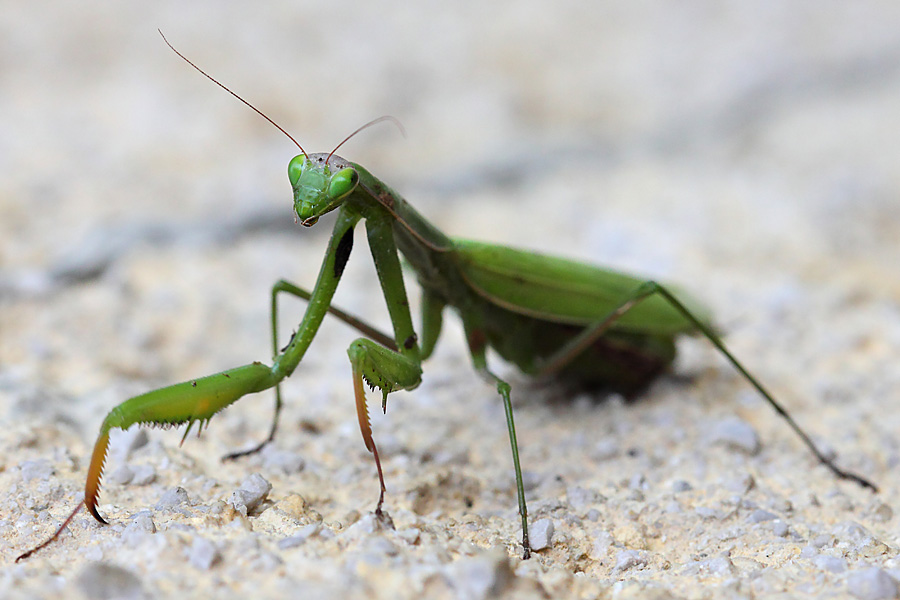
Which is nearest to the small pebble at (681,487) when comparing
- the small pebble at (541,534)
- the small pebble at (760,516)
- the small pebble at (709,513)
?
the small pebble at (709,513)

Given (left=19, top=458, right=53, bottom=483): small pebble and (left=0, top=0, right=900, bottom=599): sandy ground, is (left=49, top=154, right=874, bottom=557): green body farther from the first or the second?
(left=19, top=458, right=53, bottom=483): small pebble

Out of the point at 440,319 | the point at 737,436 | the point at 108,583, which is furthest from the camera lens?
the point at 440,319

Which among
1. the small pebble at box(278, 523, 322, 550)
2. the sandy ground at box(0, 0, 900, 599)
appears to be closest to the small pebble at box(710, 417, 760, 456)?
the sandy ground at box(0, 0, 900, 599)

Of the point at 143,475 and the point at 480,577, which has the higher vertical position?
the point at 143,475

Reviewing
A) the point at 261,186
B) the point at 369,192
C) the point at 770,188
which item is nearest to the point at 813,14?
the point at 770,188

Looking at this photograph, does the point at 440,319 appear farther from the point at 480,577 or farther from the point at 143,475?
the point at 480,577

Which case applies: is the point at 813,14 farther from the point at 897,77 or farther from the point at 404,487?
the point at 404,487

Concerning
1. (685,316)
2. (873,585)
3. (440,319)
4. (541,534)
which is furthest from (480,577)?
(685,316)
